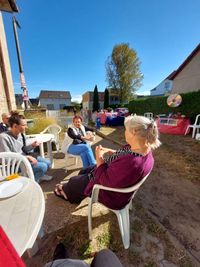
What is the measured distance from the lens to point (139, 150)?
4.33 ft

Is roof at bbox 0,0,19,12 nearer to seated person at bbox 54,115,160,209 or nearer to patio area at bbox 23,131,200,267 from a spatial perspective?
patio area at bbox 23,131,200,267

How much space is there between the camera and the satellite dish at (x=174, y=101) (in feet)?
26.1

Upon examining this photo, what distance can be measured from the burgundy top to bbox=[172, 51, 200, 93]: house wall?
10.7m

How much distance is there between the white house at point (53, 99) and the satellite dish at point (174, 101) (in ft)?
116

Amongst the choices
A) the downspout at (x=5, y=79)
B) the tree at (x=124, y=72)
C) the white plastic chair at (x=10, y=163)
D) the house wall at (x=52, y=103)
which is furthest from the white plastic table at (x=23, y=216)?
the house wall at (x=52, y=103)

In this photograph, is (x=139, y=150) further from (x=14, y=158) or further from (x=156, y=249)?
(x=14, y=158)

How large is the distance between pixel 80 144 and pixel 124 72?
22650 mm

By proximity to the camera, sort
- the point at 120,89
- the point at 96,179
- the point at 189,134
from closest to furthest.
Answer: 1. the point at 96,179
2. the point at 189,134
3. the point at 120,89

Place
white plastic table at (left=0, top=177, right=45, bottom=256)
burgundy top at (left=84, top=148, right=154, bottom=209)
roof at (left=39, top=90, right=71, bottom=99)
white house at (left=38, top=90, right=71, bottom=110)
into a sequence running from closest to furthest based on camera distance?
white plastic table at (left=0, top=177, right=45, bottom=256), burgundy top at (left=84, top=148, right=154, bottom=209), white house at (left=38, top=90, right=71, bottom=110), roof at (left=39, top=90, right=71, bottom=99)

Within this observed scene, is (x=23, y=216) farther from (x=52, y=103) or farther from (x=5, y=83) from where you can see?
(x=52, y=103)

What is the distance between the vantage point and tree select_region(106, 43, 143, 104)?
22109 mm

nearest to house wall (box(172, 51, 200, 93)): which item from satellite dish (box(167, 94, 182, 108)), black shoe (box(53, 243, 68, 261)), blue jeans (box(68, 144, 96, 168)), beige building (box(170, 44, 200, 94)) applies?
beige building (box(170, 44, 200, 94))

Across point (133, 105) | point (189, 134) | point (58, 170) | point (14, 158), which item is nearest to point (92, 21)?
point (133, 105)

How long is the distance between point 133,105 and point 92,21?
23.4 ft
